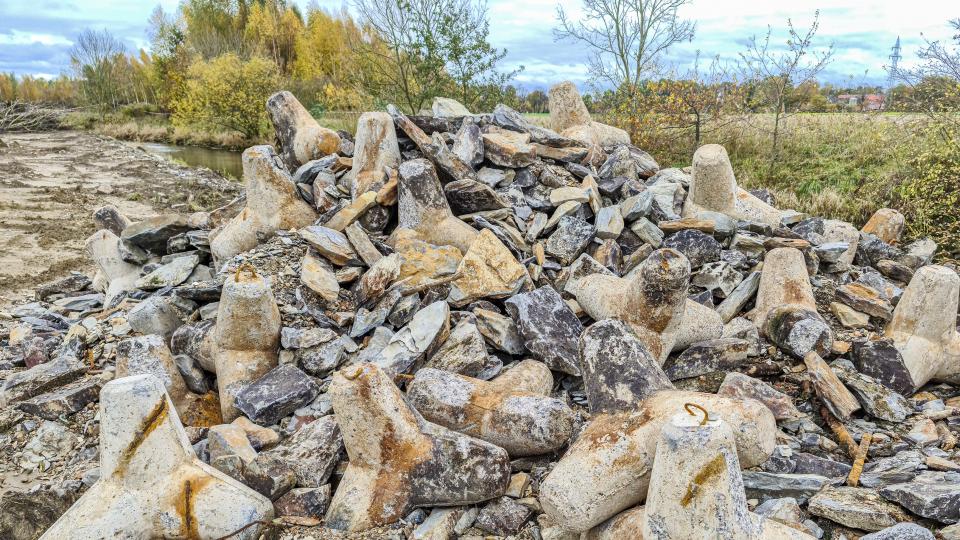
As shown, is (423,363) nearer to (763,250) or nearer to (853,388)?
(853,388)

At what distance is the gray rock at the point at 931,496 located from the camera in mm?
2447

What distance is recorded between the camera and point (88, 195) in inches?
587

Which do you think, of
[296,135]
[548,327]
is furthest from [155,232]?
[548,327]

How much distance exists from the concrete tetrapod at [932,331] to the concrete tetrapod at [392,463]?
2.75 meters

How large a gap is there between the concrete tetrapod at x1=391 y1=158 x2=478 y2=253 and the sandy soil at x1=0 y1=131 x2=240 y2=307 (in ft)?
19.7

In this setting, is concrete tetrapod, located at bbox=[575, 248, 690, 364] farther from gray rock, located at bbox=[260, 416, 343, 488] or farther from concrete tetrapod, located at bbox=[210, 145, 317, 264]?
concrete tetrapod, located at bbox=[210, 145, 317, 264]

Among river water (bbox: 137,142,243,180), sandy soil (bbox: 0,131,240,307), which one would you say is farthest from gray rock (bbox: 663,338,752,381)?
river water (bbox: 137,142,243,180)

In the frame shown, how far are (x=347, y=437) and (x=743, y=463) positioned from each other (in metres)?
1.86

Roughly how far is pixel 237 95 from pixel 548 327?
85.2 ft

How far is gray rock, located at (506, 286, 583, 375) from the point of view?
3635 millimetres

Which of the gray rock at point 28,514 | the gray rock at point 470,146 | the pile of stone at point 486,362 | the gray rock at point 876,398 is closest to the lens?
the pile of stone at point 486,362

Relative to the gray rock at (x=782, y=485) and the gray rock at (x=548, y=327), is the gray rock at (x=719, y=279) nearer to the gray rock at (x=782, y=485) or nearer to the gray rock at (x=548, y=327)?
the gray rock at (x=548, y=327)

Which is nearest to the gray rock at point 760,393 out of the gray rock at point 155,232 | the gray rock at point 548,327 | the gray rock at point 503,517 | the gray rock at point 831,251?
the gray rock at point 548,327

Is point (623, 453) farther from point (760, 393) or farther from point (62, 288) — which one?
point (62, 288)
